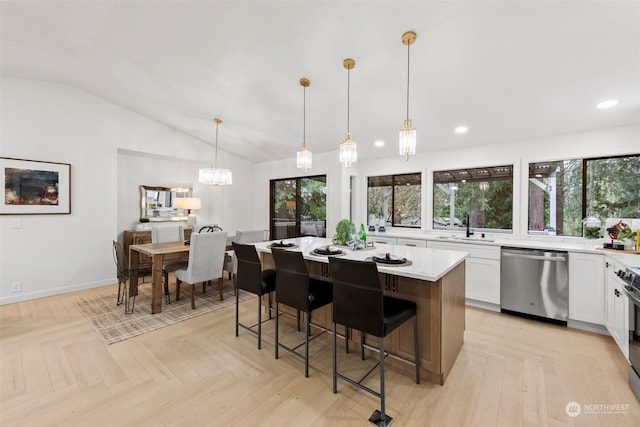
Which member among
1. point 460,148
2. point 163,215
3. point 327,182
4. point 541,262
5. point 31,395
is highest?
point 460,148

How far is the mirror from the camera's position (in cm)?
537

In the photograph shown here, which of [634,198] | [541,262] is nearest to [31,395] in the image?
[541,262]

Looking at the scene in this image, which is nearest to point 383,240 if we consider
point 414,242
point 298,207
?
point 414,242

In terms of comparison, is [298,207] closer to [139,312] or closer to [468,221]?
[468,221]

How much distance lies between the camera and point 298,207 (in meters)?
6.04

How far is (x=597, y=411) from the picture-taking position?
5.93 ft

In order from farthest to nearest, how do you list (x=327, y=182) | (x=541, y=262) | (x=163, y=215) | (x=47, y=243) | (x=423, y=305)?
(x=163, y=215) → (x=327, y=182) → (x=47, y=243) → (x=541, y=262) → (x=423, y=305)

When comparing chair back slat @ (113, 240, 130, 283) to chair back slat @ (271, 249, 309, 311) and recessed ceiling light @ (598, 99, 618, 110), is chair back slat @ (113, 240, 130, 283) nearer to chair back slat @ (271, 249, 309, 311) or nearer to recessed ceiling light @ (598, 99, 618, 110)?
chair back slat @ (271, 249, 309, 311)

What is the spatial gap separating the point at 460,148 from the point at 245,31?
3417 millimetres

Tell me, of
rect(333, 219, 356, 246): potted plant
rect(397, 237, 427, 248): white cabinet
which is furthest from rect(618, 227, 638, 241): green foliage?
rect(333, 219, 356, 246): potted plant

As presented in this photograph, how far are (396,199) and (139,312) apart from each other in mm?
4306

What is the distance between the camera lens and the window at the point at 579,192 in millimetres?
3184

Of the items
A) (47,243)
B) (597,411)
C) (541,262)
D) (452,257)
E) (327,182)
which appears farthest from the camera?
(327,182)

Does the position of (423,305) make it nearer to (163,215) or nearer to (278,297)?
(278,297)
